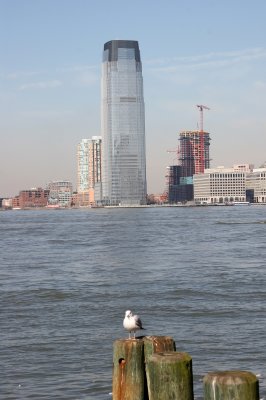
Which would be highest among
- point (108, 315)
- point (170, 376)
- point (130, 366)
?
point (170, 376)

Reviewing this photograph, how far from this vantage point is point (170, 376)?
7.74m

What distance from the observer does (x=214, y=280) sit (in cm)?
2944

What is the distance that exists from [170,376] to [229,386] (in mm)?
986

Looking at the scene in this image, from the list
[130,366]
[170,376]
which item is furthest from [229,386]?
[130,366]

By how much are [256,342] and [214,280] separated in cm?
1230

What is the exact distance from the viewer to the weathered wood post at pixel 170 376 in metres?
7.71

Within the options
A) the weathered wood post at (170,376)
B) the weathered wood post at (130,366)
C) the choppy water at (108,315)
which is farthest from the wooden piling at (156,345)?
the choppy water at (108,315)

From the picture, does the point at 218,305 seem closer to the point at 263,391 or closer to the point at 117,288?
the point at 117,288

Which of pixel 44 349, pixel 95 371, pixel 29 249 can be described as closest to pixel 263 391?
pixel 95 371

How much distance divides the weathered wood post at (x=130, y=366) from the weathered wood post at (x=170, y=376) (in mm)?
1099

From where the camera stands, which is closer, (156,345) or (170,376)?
(170,376)

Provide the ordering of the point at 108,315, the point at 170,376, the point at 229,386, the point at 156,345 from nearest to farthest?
the point at 229,386 < the point at 170,376 < the point at 156,345 < the point at 108,315

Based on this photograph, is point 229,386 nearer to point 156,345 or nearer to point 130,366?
point 156,345

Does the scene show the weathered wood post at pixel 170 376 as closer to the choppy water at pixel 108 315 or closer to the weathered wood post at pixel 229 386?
the weathered wood post at pixel 229 386
